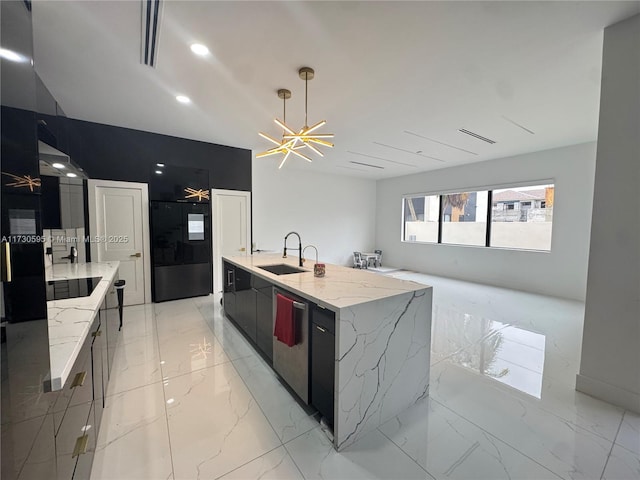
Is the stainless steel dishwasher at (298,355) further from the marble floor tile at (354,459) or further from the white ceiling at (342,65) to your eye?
the white ceiling at (342,65)

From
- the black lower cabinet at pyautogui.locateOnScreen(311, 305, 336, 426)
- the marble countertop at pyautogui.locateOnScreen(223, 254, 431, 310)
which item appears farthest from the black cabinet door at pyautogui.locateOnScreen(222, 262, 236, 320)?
the black lower cabinet at pyautogui.locateOnScreen(311, 305, 336, 426)

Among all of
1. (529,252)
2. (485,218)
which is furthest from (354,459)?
(485,218)

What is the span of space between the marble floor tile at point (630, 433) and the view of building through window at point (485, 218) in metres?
4.04

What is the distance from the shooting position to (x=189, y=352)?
2.77 meters

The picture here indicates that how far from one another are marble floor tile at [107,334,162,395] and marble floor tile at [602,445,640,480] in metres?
3.15

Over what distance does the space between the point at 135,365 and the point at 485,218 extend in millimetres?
6764

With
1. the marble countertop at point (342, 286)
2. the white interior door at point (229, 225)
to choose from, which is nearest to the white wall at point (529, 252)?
the marble countertop at point (342, 286)

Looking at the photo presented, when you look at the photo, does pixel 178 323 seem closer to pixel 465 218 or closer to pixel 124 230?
pixel 124 230

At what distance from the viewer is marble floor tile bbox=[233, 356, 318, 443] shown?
1784mm

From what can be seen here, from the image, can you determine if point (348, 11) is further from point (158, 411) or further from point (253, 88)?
point (158, 411)

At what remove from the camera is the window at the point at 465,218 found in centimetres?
606

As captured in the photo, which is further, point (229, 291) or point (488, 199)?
point (488, 199)

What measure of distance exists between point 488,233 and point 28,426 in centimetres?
700

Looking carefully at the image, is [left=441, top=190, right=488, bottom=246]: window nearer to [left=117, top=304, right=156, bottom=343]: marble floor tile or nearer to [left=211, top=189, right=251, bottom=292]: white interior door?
[left=211, top=189, right=251, bottom=292]: white interior door
